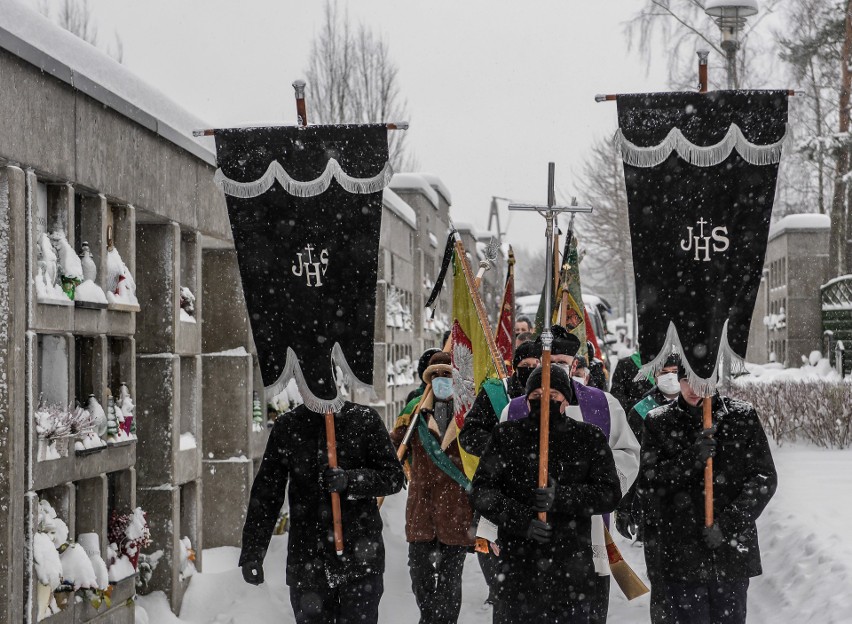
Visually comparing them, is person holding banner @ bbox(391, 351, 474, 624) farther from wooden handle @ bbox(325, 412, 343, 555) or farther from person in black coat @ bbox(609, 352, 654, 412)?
person in black coat @ bbox(609, 352, 654, 412)

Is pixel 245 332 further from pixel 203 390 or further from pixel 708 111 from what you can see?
pixel 708 111

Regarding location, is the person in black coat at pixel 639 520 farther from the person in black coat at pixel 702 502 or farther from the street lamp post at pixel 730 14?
the street lamp post at pixel 730 14

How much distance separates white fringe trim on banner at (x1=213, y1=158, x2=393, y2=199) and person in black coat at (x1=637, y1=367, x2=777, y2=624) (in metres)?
1.82

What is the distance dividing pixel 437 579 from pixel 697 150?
10.4ft

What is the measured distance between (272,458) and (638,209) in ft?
7.19

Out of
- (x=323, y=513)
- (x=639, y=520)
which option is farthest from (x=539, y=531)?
(x=639, y=520)

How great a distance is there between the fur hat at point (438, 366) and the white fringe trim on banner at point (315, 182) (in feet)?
7.40

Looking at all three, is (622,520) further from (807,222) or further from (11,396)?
(807,222)

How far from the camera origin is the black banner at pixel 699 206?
589cm

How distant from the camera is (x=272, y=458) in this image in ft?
18.1

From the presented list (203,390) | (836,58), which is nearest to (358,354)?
(203,390)

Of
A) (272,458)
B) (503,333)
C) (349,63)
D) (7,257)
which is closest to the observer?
(7,257)

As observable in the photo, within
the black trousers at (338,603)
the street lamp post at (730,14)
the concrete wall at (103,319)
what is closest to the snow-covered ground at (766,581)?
the concrete wall at (103,319)

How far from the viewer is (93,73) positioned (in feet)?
19.5
